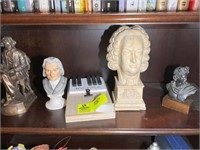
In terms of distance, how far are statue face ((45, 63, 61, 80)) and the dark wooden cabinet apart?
126 millimetres

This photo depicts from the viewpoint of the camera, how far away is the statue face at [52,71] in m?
0.72

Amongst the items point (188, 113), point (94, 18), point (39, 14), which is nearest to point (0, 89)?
point (39, 14)

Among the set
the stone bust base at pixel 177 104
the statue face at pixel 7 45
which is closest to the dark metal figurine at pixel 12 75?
the statue face at pixel 7 45

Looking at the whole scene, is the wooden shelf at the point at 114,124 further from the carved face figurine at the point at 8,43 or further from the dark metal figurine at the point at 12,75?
the carved face figurine at the point at 8,43

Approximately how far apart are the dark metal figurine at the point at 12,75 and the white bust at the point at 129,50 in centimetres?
31

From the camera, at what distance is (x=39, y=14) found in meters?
0.64

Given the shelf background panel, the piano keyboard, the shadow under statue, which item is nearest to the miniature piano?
the piano keyboard

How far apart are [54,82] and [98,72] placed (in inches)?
11.0

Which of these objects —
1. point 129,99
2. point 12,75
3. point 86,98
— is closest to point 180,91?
point 129,99

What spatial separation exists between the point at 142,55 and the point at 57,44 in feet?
1.35

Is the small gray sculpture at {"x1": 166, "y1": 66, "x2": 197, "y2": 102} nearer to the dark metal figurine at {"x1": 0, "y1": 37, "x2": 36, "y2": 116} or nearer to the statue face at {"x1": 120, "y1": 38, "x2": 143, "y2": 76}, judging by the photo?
the statue face at {"x1": 120, "y1": 38, "x2": 143, "y2": 76}

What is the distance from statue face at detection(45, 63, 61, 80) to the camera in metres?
0.72

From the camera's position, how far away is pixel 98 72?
98 cm

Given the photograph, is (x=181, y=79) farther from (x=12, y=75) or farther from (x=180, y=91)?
(x=12, y=75)
